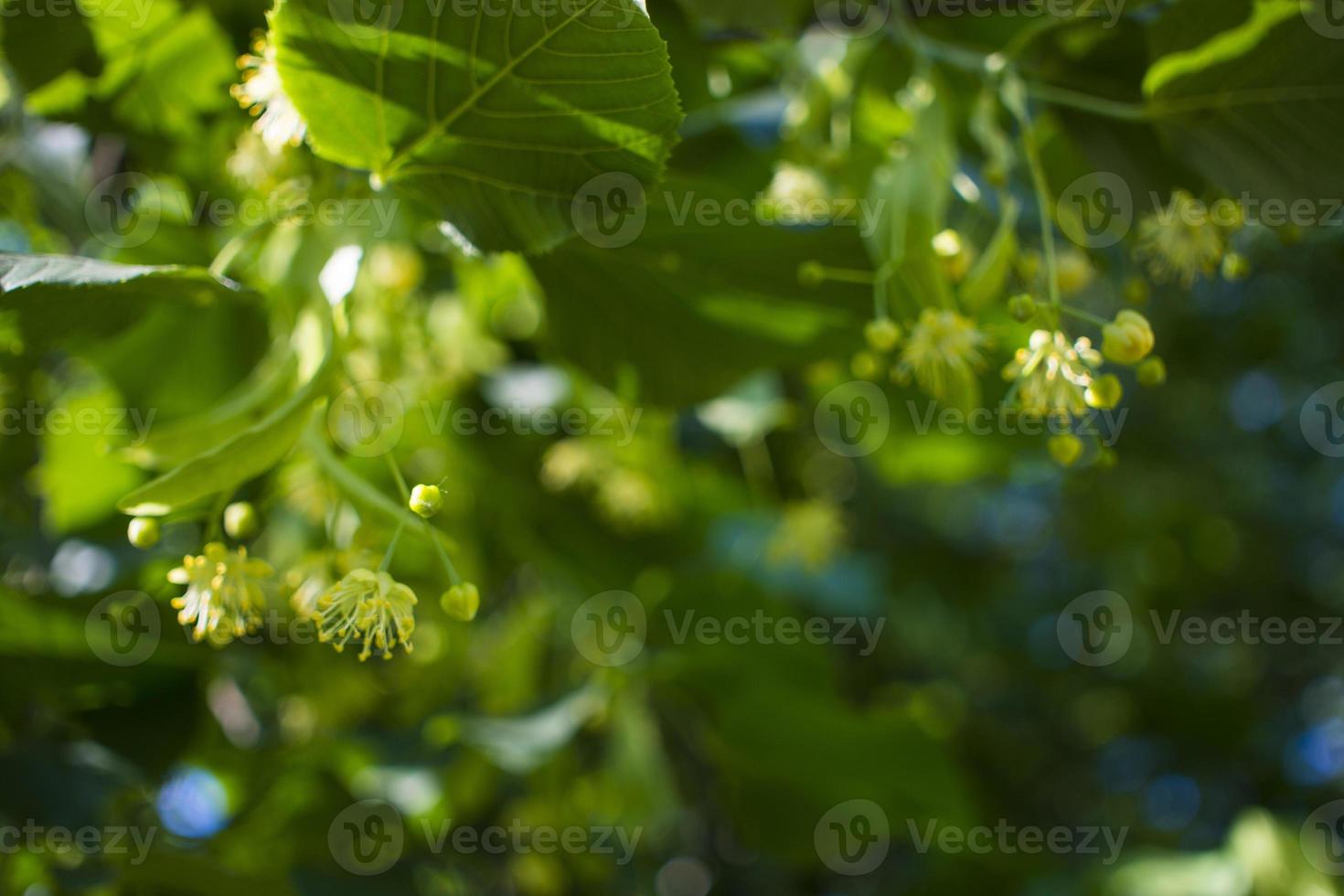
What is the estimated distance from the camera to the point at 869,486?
3637mm

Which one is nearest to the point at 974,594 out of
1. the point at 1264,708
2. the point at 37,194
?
the point at 1264,708

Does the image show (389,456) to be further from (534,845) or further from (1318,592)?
(1318,592)

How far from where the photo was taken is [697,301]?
4.56ft

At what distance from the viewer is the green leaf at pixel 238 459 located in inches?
34.2

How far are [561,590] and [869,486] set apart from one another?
69.3 inches

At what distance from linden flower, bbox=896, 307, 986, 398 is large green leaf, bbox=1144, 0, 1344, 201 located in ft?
1.13

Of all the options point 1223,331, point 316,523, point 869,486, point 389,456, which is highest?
point 389,456
